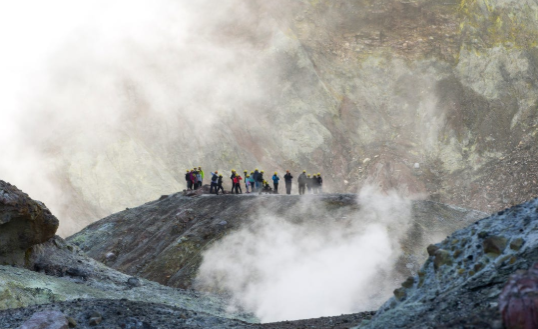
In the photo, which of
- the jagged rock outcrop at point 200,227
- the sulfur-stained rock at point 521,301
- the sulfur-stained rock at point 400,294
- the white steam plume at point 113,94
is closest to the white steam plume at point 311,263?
the jagged rock outcrop at point 200,227

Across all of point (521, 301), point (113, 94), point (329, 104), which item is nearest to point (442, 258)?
point (521, 301)

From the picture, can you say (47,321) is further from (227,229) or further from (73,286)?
(227,229)

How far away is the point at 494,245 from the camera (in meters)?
9.02

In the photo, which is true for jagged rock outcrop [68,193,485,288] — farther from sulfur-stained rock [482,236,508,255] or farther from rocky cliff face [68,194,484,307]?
sulfur-stained rock [482,236,508,255]

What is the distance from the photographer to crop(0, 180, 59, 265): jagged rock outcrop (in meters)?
17.8

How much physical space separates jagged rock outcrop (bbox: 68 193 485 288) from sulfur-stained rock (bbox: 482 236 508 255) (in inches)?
620

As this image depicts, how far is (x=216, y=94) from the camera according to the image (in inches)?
2074

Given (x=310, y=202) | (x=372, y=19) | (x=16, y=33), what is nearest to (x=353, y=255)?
(x=310, y=202)

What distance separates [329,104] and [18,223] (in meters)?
39.1

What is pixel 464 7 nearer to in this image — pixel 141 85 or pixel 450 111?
pixel 450 111

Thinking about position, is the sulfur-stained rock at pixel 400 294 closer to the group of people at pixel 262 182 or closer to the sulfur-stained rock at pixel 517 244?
the sulfur-stained rock at pixel 517 244

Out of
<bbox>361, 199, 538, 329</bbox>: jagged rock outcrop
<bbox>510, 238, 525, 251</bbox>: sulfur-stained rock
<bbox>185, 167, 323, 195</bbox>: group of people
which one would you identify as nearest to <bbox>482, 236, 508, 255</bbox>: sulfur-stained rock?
<bbox>361, 199, 538, 329</bbox>: jagged rock outcrop

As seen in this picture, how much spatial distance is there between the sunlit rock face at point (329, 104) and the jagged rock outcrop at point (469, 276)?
35.0m

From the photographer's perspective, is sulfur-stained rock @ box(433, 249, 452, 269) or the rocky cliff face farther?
the rocky cliff face
